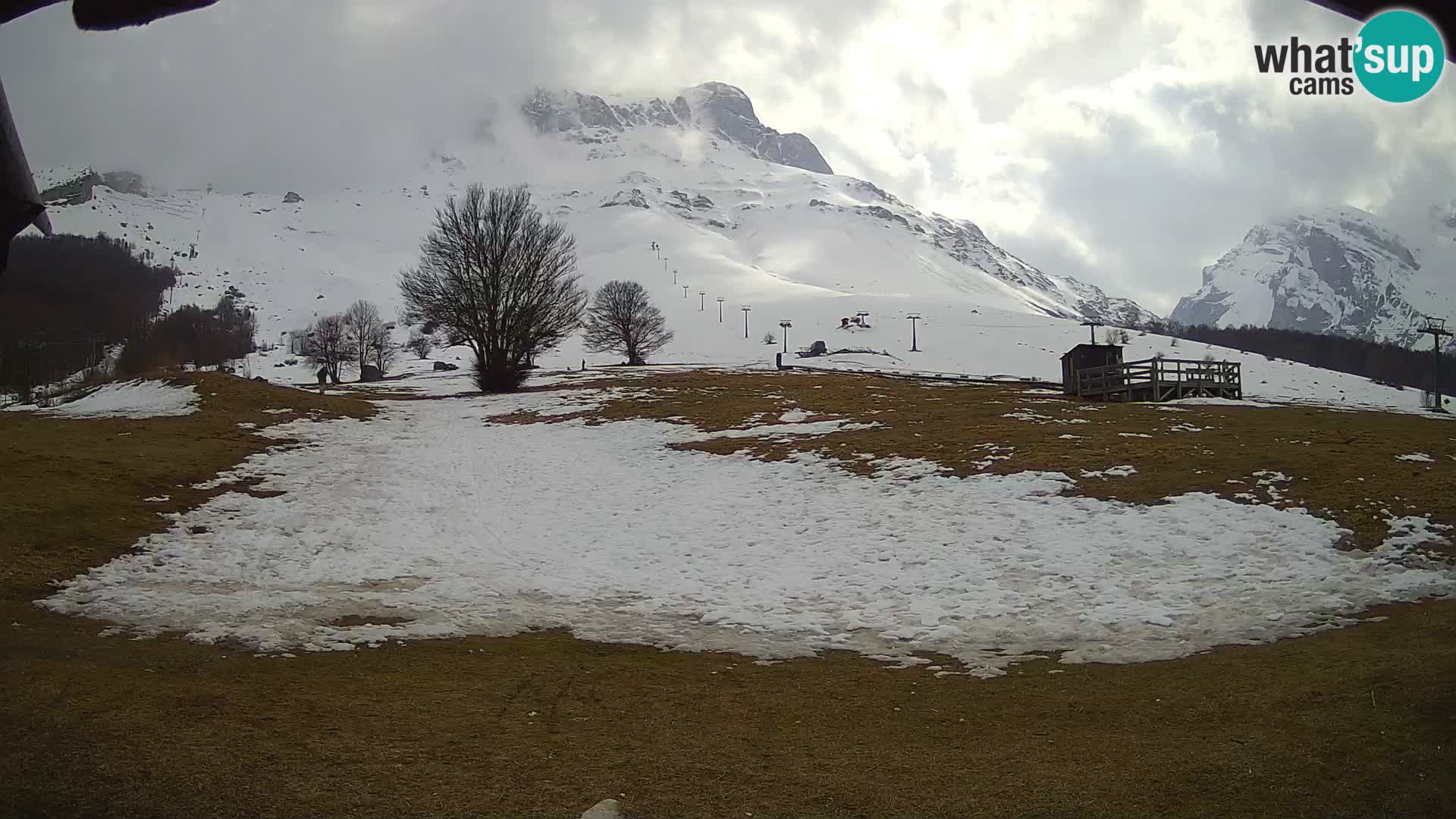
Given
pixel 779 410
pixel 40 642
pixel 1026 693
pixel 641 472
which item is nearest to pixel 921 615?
pixel 1026 693

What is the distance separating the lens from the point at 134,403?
34969 millimetres

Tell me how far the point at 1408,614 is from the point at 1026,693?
18.4 ft

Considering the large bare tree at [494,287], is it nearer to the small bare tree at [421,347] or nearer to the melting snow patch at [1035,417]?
the melting snow patch at [1035,417]

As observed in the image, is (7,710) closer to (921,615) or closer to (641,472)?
(921,615)

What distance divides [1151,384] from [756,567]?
2807cm

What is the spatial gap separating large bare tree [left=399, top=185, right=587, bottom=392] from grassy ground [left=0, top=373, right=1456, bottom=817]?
33.1 metres

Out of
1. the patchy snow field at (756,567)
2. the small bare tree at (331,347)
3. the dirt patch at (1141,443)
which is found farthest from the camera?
the small bare tree at (331,347)

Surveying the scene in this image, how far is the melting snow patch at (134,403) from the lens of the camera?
102 feet

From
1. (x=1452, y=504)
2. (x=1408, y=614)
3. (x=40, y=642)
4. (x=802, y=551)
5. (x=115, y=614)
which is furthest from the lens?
(x=802, y=551)

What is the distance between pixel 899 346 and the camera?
11881 cm

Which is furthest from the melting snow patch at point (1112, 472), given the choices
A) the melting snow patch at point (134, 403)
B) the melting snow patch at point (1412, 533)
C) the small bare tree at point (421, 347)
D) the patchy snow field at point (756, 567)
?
the small bare tree at point (421, 347)

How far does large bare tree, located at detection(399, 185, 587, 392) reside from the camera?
152 ft

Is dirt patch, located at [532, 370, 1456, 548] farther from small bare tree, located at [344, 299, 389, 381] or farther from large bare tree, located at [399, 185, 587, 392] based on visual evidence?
small bare tree, located at [344, 299, 389, 381]

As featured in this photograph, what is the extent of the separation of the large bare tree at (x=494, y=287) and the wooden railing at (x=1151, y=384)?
91.4 feet
